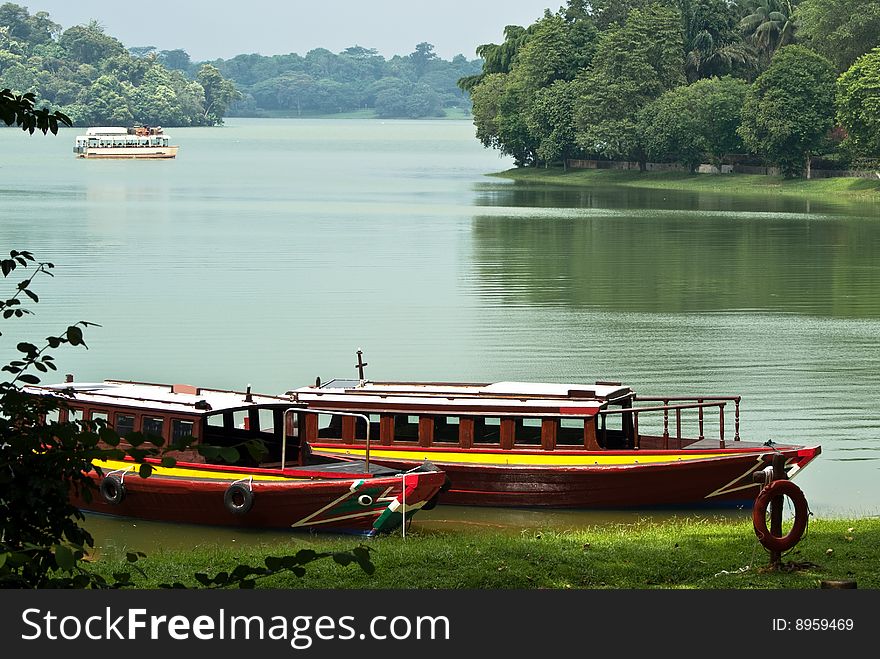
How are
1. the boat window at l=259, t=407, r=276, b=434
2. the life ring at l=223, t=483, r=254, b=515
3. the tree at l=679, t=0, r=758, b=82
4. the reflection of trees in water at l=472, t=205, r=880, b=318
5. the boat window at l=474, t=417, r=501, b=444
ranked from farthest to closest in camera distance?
1. the tree at l=679, t=0, r=758, b=82
2. the reflection of trees in water at l=472, t=205, r=880, b=318
3. the boat window at l=259, t=407, r=276, b=434
4. the boat window at l=474, t=417, r=501, b=444
5. the life ring at l=223, t=483, r=254, b=515

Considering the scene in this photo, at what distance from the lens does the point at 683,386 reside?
32500 millimetres

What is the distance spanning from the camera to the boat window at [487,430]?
72.7 feet

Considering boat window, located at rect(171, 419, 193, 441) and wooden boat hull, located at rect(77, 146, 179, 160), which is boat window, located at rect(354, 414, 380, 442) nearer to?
boat window, located at rect(171, 419, 193, 441)

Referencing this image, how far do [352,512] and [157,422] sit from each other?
342cm

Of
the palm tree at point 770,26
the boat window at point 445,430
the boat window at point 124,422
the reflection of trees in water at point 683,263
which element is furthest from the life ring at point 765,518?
the palm tree at point 770,26

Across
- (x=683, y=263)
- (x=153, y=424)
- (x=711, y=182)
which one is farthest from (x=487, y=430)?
(x=711, y=182)

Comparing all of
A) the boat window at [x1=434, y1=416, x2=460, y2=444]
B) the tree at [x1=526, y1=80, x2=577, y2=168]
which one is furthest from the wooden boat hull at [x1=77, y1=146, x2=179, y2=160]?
the boat window at [x1=434, y1=416, x2=460, y2=444]

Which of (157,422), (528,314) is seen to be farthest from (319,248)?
(157,422)

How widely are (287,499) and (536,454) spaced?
392 centimetres

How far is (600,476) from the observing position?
849 inches

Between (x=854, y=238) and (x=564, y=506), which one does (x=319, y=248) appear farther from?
(x=564, y=506)

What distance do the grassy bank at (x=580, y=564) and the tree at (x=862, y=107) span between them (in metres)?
87.0

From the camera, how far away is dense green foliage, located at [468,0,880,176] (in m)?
111

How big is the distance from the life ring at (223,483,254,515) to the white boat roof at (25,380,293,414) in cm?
127
